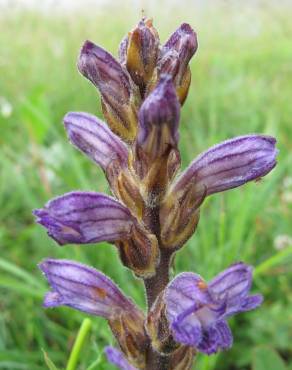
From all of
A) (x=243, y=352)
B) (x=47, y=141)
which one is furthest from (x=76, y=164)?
(x=47, y=141)

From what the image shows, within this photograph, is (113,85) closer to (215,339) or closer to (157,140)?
(157,140)

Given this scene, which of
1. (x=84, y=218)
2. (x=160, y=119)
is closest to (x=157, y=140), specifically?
(x=160, y=119)

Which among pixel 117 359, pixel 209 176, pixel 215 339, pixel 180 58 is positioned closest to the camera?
pixel 215 339

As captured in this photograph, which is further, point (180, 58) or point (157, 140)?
point (180, 58)

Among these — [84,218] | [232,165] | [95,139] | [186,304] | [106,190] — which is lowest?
[186,304]

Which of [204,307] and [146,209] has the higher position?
[146,209]

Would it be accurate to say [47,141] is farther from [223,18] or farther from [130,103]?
[223,18]

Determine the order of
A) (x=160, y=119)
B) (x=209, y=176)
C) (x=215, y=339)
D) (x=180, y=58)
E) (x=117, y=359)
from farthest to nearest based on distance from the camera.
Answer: (x=117, y=359), (x=209, y=176), (x=180, y=58), (x=215, y=339), (x=160, y=119)
